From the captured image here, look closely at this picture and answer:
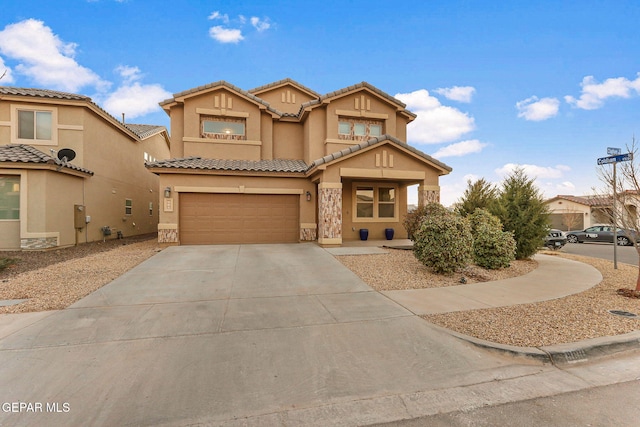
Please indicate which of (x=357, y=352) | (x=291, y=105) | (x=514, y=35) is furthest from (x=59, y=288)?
(x=514, y=35)

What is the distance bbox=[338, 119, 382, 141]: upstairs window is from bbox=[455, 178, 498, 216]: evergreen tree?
5.46 metres

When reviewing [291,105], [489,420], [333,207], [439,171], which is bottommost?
[489,420]

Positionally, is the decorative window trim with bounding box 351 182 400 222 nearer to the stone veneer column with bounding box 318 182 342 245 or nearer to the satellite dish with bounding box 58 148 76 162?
the stone veneer column with bounding box 318 182 342 245

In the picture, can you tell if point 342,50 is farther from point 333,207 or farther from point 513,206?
point 513,206

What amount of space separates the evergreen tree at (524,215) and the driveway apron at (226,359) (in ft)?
24.2

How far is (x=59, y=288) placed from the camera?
246 inches

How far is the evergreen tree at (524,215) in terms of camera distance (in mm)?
10125

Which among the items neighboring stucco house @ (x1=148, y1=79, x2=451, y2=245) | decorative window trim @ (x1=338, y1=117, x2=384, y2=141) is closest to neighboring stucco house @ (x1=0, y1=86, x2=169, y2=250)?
neighboring stucco house @ (x1=148, y1=79, x2=451, y2=245)

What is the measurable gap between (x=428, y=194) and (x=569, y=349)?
9335 millimetres

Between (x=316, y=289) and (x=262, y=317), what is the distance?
185cm

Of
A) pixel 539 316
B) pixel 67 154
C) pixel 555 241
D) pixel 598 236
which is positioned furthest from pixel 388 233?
pixel 598 236

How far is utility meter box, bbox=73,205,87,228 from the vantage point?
40.2 feet

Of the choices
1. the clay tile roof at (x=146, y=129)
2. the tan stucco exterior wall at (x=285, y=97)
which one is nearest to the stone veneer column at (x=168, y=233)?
the tan stucco exterior wall at (x=285, y=97)

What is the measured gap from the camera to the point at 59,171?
36.8 ft
